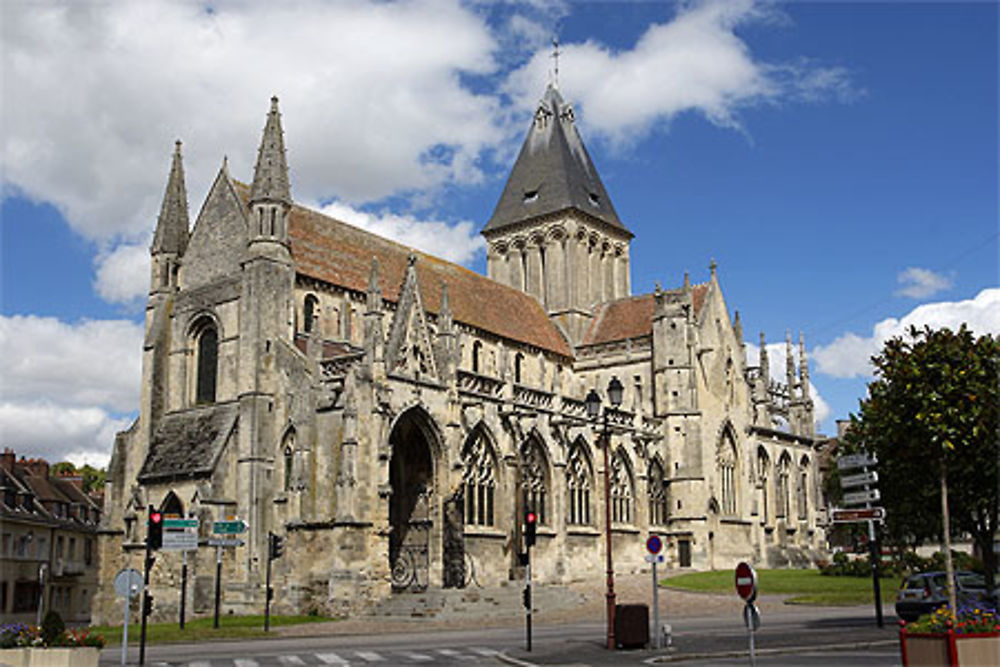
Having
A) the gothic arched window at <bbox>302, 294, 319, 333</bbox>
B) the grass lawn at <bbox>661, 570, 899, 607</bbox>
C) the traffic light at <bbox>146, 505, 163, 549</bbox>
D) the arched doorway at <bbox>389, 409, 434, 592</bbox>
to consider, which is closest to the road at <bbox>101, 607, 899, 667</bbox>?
the traffic light at <bbox>146, 505, 163, 549</bbox>

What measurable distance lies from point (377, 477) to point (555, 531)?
11.1m

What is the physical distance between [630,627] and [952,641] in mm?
8696

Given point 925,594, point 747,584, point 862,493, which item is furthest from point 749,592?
point 925,594

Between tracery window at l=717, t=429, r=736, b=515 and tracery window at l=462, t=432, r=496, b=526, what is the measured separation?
16.2m

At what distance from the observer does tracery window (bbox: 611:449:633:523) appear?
46.1 m

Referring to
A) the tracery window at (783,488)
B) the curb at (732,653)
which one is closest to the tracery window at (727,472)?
the tracery window at (783,488)

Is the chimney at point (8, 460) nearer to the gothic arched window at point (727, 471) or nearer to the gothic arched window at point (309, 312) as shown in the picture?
the gothic arched window at point (309, 312)

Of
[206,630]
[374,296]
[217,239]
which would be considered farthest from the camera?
[217,239]

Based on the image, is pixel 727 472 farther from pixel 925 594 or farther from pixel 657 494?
pixel 925 594

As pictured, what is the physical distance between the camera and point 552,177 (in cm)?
6066

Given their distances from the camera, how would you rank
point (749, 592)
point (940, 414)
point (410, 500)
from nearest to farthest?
1. point (749, 592)
2. point (940, 414)
3. point (410, 500)

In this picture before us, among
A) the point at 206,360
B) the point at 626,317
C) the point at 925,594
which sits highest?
the point at 626,317

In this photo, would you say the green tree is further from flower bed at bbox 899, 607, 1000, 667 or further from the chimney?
the chimney

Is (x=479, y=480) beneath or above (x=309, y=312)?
beneath
